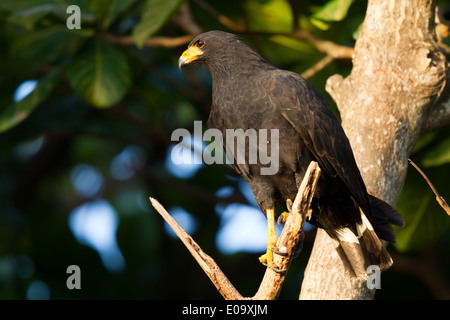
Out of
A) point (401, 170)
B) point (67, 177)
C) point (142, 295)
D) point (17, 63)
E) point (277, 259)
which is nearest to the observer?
point (277, 259)

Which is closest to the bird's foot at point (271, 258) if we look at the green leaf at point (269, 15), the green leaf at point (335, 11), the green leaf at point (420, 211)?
the green leaf at point (335, 11)

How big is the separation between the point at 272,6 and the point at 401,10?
1739 mm

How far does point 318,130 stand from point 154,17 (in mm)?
1853

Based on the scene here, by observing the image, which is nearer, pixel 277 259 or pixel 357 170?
pixel 277 259

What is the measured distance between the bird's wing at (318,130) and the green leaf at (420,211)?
1.62 meters

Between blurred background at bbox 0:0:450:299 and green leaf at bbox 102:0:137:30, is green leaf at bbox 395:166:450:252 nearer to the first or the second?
blurred background at bbox 0:0:450:299

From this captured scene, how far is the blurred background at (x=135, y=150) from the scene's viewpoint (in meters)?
5.22

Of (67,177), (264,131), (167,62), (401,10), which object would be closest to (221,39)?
(264,131)

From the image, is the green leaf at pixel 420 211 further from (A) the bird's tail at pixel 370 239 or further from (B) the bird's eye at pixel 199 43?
(B) the bird's eye at pixel 199 43

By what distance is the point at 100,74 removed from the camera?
5.16 meters

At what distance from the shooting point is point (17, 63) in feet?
18.6

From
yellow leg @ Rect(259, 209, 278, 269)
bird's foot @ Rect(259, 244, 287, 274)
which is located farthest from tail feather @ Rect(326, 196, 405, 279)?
bird's foot @ Rect(259, 244, 287, 274)

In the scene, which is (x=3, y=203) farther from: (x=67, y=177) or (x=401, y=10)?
(x=401, y=10)

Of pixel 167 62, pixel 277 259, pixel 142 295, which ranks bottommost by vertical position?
pixel 142 295
